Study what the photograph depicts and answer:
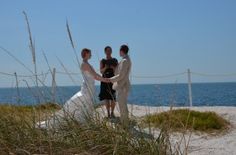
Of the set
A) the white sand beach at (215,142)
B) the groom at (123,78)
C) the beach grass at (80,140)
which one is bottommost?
the white sand beach at (215,142)

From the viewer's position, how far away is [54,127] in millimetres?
4270

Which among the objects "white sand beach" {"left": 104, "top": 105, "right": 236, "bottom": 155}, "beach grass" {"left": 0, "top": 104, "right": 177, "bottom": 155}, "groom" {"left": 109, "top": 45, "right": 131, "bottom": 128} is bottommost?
"white sand beach" {"left": 104, "top": 105, "right": 236, "bottom": 155}

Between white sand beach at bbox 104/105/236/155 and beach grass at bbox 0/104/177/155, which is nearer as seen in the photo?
beach grass at bbox 0/104/177/155

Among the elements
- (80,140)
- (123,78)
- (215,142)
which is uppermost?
(123,78)

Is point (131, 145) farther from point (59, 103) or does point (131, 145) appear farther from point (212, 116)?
point (212, 116)

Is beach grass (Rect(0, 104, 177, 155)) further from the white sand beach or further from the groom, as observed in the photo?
the groom

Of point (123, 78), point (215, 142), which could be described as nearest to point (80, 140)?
point (123, 78)

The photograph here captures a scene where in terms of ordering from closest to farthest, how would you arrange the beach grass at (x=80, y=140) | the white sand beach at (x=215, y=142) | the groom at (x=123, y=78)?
the beach grass at (x=80, y=140), the white sand beach at (x=215, y=142), the groom at (x=123, y=78)

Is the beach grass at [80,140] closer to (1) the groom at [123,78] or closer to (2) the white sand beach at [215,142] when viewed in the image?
(2) the white sand beach at [215,142]

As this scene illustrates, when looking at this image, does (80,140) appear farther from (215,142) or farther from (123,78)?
(215,142)

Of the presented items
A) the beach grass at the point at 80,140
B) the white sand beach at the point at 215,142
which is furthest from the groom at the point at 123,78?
the beach grass at the point at 80,140

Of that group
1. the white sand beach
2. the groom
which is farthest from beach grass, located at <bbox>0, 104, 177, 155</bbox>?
the groom

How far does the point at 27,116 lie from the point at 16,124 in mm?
281

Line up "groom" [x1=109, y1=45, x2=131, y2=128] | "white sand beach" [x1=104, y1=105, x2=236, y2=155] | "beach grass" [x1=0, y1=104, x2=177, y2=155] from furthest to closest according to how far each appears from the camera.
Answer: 1. "groom" [x1=109, y1=45, x2=131, y2=128]
2. "white sand beach" [x1=104, y1=105, x2=236, y2=155]
3. "beach grass" [x1=0, y1=104, x2=177, y2=155]
